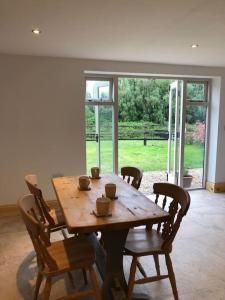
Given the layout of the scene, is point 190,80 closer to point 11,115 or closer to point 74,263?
point 11,115

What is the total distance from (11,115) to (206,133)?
3578 millimetres

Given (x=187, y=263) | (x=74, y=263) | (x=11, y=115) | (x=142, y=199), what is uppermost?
(x=11, y=115)

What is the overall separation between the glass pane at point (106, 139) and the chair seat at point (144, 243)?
7.96 feet

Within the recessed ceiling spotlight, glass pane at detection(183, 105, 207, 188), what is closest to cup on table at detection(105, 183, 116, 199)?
the recessed ceiling spotlight

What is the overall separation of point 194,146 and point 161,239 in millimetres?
3413

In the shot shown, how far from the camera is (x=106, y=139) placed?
15.5ft

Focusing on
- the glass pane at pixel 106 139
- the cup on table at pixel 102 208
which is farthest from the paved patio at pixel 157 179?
the cup on table at pixel 102 208

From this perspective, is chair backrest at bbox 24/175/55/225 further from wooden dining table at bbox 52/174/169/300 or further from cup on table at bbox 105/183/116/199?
cup on table at bbox 105/183/116/199

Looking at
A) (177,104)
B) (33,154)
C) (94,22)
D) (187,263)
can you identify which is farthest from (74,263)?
(177,104)

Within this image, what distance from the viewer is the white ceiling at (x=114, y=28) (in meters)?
2.14

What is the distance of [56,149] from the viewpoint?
4219 mm

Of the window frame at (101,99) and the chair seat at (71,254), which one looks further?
the window frame at (101,99)

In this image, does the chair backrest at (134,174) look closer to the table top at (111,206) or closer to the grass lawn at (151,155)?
the table top at (111,206)

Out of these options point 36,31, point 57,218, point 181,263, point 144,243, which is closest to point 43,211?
point 57,218
